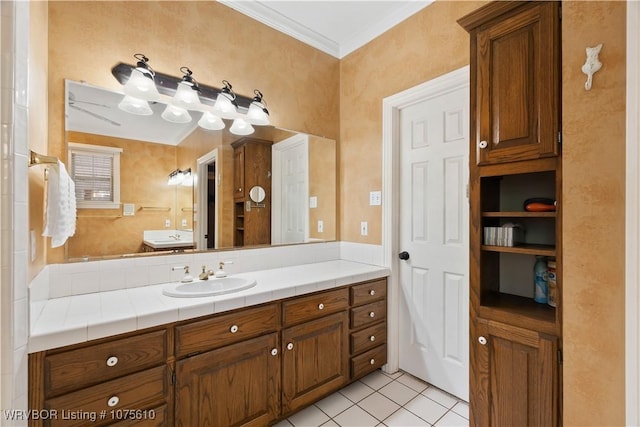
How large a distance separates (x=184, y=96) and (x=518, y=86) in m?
1.81

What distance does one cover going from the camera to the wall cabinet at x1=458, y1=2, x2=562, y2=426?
119cm

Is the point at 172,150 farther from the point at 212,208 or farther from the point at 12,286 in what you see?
the point at 12,286

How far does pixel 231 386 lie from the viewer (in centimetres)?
144

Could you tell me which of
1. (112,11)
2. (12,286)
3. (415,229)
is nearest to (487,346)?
(415,229)

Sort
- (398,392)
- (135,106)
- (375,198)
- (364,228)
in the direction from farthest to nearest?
(364,228) < (375,198) < (398,392) < (135,106)

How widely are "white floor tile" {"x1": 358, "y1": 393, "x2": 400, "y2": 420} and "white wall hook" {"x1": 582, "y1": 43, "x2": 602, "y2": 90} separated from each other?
1.94m

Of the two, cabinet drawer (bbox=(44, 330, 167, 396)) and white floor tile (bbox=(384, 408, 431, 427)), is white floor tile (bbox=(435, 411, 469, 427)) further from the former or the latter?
cabinet drawer (bbox=(44, 330, 167, 396))

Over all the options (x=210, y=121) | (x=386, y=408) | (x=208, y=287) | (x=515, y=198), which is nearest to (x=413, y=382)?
(x=386, y=408)

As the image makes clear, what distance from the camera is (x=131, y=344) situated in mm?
1161

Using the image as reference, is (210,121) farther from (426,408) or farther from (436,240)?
(426,408)

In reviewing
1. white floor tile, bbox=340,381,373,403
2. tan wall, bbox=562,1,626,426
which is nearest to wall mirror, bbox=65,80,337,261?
white floor tile, bbox=340,381,373,403

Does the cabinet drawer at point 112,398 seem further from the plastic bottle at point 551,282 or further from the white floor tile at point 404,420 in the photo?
the plastic bottle at point 551,282

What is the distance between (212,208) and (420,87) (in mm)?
1704

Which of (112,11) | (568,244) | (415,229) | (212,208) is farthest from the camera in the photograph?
(415,229)
